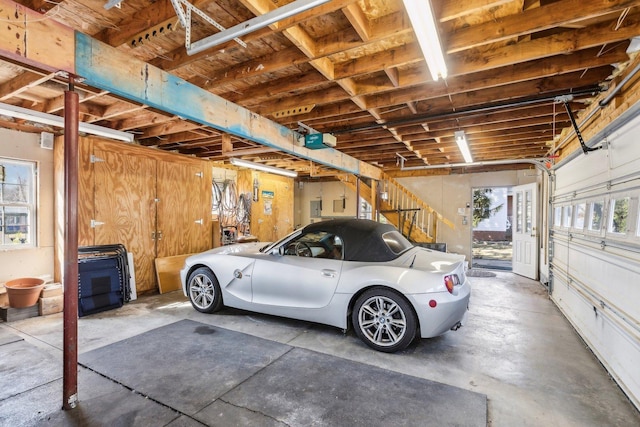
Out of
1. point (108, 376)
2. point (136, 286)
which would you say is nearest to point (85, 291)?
point (136, 286)

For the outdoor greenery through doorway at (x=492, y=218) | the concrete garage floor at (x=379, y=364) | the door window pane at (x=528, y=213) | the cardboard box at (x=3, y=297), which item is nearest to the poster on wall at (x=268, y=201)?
the concrete garage floor at (x=379, y=364)

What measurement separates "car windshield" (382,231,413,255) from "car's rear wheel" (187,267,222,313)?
2.30 meters

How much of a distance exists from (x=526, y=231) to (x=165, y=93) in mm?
7700

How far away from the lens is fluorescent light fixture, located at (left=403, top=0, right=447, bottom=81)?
1.75 metres

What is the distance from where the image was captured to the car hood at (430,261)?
3113 mm

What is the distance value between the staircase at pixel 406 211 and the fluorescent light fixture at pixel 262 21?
22.1 ft

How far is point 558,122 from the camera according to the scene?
4.53 m

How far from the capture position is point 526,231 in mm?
7125

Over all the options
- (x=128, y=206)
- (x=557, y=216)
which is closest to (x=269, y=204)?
(x=128, y=206)

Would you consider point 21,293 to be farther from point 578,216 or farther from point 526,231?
point 526,231

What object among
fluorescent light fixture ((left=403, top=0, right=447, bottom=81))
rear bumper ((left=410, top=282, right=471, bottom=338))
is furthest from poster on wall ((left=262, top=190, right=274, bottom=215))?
fluorescent light fixture ((left=403, top=0, right=447, bottom=81))

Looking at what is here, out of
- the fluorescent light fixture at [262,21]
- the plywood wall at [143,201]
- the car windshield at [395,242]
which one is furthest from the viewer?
the plywood wall at [143,201]

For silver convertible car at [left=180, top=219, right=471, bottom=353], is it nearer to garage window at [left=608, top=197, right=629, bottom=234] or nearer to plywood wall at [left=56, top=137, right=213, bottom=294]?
garage window at [left=608, top=197, right=629, bottom=234]

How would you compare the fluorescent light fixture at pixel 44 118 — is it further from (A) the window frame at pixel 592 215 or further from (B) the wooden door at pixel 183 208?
(A) the window frame at pixel 592 215
